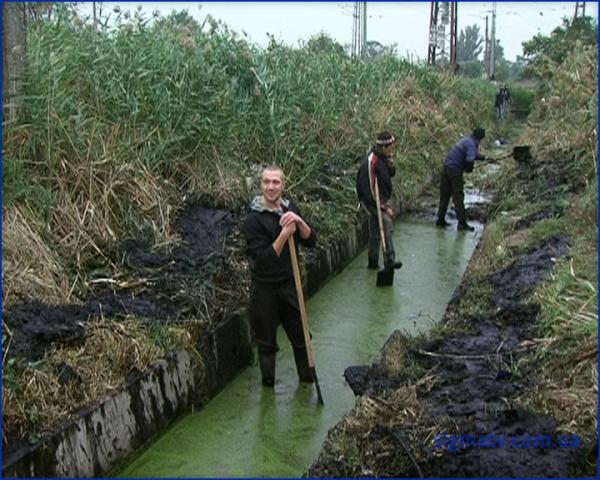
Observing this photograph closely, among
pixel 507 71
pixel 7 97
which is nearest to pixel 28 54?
pixel 7 97

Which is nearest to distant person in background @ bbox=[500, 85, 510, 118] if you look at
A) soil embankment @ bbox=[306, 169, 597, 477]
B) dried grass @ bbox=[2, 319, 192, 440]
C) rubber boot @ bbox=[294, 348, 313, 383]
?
soil embankment @ bbox=[306, 169, 597, 477]

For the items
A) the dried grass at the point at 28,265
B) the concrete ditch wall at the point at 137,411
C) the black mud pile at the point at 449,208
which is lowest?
the black mud pile at the point at 449,208

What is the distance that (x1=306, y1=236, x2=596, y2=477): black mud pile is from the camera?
10.9 feet

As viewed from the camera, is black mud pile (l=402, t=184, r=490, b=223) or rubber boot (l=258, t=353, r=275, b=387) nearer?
rubber boot (l=258, t=353, r=275, b=387)

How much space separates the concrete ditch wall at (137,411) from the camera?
12.1 ft

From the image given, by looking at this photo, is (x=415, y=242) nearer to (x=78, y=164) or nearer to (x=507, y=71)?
(x=78, y=164)

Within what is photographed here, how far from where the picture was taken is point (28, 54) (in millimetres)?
6324

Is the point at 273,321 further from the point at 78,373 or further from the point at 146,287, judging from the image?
the point at 78,373

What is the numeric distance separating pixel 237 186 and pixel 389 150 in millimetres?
1759

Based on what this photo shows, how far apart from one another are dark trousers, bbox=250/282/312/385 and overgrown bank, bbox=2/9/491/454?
0.44 meters

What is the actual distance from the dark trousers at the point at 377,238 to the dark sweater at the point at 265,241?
2949 millimetres

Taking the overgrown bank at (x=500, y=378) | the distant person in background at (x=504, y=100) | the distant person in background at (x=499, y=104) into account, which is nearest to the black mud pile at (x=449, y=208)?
the overgrown bank at (x=500, y=378)

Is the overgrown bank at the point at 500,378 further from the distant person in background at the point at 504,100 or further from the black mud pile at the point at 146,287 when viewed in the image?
the distant person in background at the point at 504,100

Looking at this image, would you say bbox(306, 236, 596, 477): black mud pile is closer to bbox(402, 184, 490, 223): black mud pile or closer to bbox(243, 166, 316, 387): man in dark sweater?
bbox(243, 166, 316, 387): man in dark sweater
